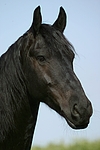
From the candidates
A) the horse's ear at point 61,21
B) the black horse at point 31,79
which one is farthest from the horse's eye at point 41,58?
the horse's ear at point 61,21

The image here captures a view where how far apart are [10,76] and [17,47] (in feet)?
1.05

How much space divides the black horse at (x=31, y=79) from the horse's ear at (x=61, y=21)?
18 centimetres

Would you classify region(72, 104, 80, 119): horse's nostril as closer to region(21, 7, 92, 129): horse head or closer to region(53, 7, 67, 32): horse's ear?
region(21, 7, 92, 129): horse head

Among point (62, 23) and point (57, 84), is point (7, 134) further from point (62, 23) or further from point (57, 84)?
point (62, 23)

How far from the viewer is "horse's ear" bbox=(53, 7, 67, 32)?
3.91 meters

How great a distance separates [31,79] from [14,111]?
372 mm

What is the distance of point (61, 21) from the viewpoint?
395 centimetres

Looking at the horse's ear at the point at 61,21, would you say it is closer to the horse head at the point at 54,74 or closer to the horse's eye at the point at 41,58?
the horse head at the point at 54,74

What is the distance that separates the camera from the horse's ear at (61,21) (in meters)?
3.91

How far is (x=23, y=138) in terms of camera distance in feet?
11.6

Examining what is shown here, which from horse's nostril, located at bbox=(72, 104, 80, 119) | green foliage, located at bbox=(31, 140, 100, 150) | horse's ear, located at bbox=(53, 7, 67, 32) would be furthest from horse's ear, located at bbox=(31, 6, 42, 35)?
green foliage, located at bbox=(31, 140, 100, 150)

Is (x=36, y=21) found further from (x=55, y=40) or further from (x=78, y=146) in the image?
(x=78, y=146)

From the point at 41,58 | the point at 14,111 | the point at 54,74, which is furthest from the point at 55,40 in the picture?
the point at 14,111

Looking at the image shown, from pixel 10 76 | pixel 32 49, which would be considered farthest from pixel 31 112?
pixel 32 49
